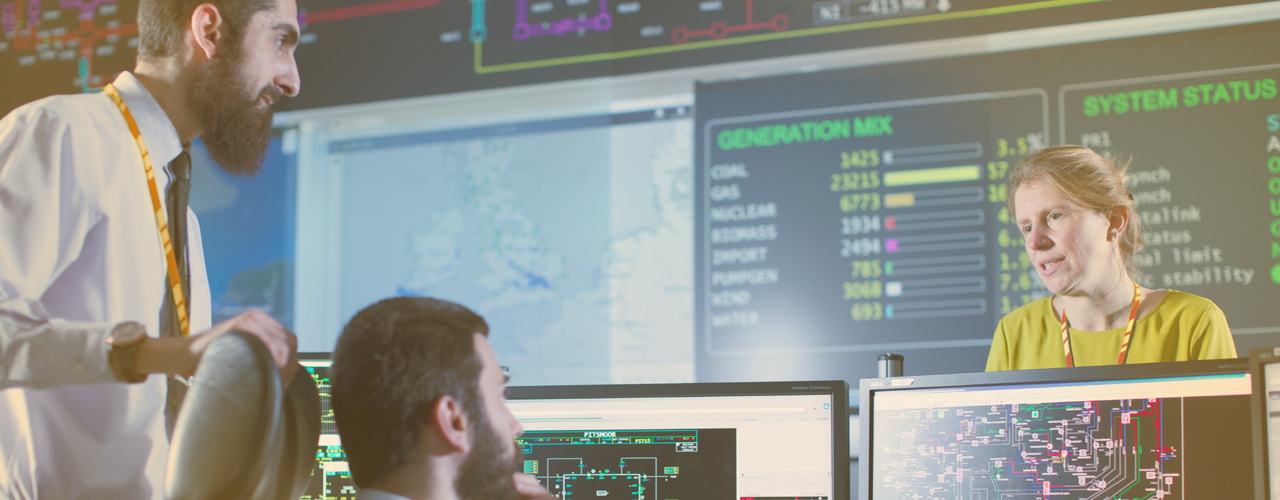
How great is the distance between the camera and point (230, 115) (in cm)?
139

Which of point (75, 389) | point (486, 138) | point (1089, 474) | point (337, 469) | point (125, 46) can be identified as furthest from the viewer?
point (125, 46)

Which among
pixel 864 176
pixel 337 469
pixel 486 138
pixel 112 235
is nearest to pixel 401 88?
pixel 486 138

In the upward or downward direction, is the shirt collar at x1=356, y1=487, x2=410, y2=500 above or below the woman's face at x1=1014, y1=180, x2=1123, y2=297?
below

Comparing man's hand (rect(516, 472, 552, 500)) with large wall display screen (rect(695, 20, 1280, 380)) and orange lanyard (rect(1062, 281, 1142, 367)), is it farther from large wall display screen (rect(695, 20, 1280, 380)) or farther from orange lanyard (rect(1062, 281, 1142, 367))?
large wall display screen (rect(695, 20, 1280, 380))

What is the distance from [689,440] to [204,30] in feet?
3.08

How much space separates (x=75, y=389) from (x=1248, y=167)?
2682 mm

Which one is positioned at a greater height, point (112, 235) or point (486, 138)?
point (486, 138)

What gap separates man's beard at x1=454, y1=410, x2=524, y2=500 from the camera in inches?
38.4

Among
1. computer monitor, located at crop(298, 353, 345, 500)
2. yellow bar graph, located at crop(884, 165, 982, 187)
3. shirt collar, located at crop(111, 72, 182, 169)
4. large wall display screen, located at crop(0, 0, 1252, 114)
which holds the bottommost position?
computer monitor, located at crop(298, 353, 345, 500)

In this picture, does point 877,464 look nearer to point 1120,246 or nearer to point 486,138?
point 1120,246

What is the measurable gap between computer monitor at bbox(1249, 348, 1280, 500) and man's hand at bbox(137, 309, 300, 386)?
1.11 metres

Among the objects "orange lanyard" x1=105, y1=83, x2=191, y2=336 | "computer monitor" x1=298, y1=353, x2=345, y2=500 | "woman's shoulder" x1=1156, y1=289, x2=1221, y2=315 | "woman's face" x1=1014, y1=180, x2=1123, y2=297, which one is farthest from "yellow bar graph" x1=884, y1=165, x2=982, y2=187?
"orange lanyard" x1=105, y1=83, x2=191, y2=336

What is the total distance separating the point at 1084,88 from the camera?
8.83ft

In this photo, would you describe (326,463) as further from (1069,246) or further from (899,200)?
(899,200)
